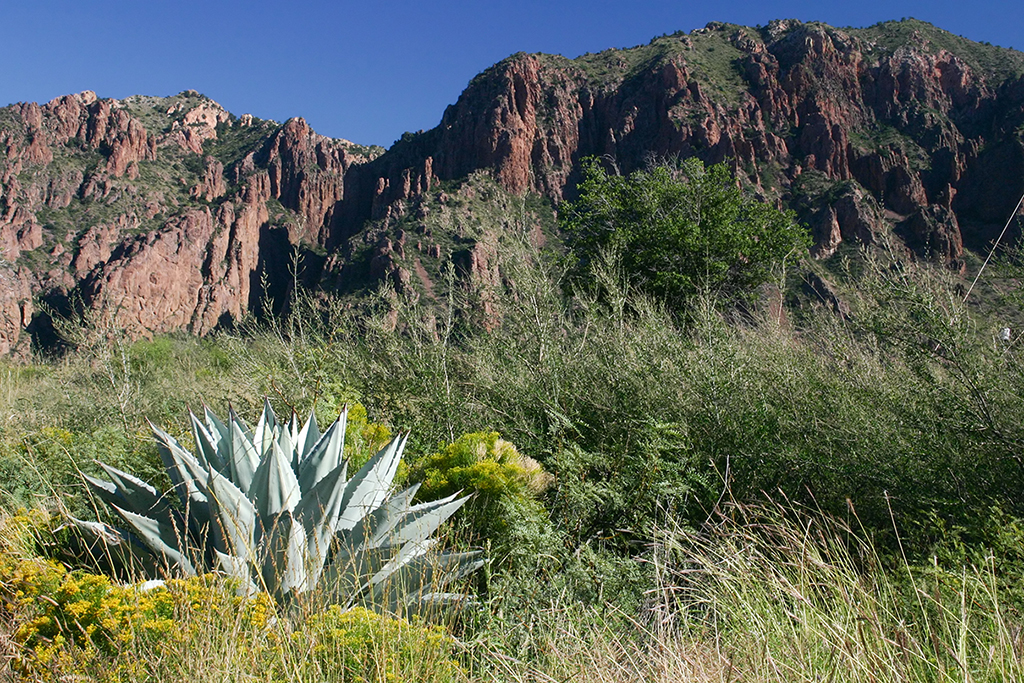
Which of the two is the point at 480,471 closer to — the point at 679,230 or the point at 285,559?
the point at 285,559

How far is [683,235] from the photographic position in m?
11.9

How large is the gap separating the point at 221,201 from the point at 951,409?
263ft

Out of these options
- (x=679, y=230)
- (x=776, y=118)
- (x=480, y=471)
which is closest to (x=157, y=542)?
(x=480, y=471)

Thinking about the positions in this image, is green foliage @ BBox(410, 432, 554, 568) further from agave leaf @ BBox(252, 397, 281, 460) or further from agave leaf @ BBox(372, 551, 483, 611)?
agave leaf @ BBox(252, 397, 281, 460)

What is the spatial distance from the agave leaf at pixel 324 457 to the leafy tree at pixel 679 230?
28.5ft

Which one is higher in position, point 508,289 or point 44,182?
point 44,182

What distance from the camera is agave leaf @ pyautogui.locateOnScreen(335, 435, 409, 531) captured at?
2713mm

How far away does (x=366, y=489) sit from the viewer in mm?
2775

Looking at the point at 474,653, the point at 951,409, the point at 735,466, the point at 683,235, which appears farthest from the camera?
the point at 683,235

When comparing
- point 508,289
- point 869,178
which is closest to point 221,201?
point 869,178

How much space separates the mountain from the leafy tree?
30.9m

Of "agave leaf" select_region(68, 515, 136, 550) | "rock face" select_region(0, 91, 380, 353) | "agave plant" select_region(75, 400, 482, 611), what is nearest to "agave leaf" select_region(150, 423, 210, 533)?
"agave plant" select_region(75, 400, 482, 611)

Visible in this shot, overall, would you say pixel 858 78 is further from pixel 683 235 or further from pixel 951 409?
pixel 951 409

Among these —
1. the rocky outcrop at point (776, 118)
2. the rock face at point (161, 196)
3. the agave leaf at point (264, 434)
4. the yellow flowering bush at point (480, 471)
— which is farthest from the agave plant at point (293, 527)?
the rock face at point (161, 196)
